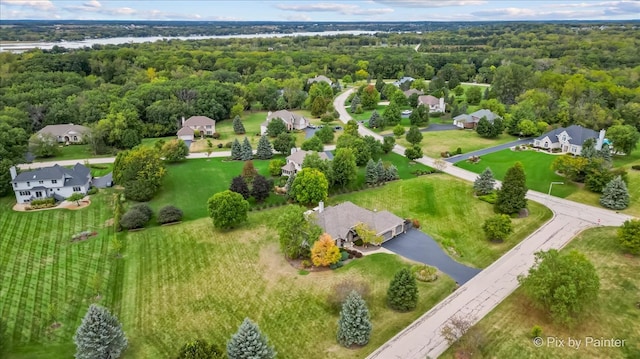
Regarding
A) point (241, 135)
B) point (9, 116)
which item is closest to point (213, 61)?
point (241, 135)

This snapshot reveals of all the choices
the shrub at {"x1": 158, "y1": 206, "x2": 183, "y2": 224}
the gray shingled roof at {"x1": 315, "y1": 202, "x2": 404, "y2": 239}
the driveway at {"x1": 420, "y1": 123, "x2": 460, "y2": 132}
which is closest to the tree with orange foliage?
the gray shingled roof at {"x1": 315, "y1": 202, "x2": 404, "y2": 239}

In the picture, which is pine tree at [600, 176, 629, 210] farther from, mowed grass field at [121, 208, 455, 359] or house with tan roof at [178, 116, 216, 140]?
house with tan roof at [178, 116, 216, 140]

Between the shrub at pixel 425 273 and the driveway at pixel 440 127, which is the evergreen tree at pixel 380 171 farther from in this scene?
the driveway at pixel 440 127

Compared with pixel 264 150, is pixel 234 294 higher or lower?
lower

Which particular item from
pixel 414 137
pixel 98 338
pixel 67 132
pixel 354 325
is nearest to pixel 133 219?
pixel 98 338

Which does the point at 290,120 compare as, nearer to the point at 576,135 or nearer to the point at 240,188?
the point at 240,188

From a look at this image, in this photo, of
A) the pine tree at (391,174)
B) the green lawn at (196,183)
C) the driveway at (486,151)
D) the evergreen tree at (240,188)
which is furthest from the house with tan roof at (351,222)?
the driveway at (486,151)
